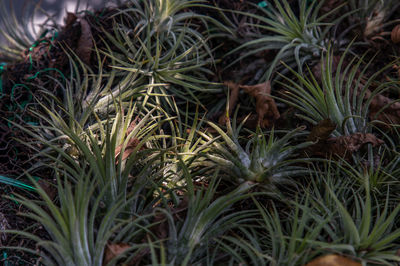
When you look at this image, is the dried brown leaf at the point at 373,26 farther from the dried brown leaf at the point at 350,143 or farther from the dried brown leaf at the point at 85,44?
the dried brown leaf at the point at 85,44

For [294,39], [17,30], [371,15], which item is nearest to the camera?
[294,39]

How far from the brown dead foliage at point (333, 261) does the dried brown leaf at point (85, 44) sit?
1.15 metres

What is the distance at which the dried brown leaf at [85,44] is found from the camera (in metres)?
1.64

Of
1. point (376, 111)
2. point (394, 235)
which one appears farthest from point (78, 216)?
point (376, 111)

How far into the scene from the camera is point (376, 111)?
1.43 metres

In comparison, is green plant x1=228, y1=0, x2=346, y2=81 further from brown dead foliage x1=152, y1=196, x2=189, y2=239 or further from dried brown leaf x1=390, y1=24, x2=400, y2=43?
brown dead foliage x1=152, y1=196, x2=189, y2=239

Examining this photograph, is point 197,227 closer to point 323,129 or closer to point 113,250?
point 113,250

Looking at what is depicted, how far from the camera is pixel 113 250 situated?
1.00 metres

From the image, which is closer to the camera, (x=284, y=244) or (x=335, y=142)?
(x=284, y=244)

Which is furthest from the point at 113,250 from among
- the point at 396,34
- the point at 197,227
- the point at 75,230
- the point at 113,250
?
the point at 396,34

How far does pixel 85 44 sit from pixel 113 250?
0.95 m

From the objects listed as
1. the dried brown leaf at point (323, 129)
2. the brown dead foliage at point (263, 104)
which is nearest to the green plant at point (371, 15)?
the brown dead foliage at point (263, 104)

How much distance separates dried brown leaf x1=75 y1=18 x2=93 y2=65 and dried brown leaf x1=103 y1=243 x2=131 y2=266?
2.87ft

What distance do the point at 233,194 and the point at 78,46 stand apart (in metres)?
0.96
